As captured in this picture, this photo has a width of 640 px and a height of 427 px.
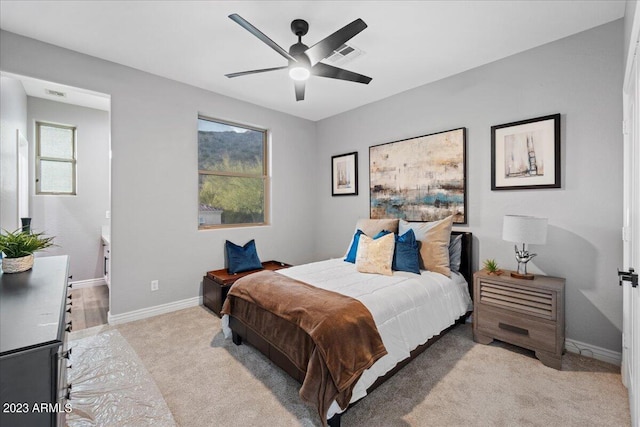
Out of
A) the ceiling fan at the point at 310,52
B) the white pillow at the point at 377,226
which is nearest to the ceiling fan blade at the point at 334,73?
the ceiling fan at the point at 310,52

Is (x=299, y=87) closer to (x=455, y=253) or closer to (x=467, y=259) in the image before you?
(x=455, y=253)

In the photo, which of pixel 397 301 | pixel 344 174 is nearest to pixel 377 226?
pixel 344 174

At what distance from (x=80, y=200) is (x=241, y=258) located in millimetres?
2723

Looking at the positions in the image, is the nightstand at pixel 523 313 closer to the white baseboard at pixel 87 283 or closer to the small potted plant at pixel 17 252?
the small potted plant at pixel 17 252

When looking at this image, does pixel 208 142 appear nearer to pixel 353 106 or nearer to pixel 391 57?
pixel 353 106

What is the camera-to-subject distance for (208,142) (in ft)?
12.8

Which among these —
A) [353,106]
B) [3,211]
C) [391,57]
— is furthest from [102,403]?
[353,106]

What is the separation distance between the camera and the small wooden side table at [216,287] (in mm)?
3264

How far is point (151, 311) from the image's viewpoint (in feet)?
10.9

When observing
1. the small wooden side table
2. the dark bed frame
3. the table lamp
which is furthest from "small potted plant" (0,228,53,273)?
the table lamp

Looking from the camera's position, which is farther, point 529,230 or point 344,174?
point 344,174

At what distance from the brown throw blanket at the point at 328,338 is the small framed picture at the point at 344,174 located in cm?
250

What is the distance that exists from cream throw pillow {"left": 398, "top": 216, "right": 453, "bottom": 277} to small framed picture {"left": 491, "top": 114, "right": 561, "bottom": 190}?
0.67 meters

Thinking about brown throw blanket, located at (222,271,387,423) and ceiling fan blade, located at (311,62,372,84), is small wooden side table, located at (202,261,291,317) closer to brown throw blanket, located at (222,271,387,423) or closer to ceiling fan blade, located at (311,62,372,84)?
brown throw blanket, located at (222,271,387,423)
